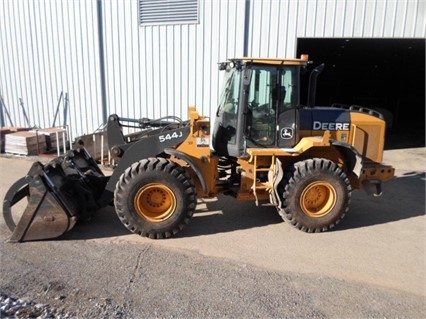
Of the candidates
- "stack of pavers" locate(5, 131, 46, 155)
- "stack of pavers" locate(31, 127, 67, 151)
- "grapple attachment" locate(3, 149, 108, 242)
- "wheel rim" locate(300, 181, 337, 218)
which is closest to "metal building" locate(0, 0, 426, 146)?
"stack of pavers" locate(31, 127, 67, 151)

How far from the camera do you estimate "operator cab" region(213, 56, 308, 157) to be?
4891mm

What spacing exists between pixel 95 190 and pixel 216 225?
5.78ft

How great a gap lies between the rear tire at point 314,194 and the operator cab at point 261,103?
1.55 feet

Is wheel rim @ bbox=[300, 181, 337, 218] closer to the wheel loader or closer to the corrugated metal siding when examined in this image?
the wheel loader

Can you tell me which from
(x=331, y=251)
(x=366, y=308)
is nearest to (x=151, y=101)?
(x=331, y=251)

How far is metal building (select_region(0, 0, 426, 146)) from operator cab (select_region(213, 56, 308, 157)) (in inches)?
145

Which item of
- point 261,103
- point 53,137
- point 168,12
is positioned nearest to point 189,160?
point 261,103

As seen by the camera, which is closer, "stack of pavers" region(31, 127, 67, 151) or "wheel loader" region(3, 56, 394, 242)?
"wheel loader" region(3, 56, 394, 242)

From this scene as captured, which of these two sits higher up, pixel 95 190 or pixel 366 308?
pixel 95 190

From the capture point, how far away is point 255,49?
333 inches

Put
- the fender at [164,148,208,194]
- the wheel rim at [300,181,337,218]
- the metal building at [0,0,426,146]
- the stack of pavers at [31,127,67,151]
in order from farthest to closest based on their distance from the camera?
the stack of pavers at [31,127,67,151] < the metal building at [0,0,426,146] < the wheel rim at [300,181,337,218] < the fender at [164,148,208,194]

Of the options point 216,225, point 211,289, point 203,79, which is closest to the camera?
point 211,289

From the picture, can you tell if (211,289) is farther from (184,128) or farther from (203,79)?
(203,79)

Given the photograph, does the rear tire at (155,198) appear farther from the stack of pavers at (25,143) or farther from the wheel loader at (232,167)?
the stack of pavers at (25,143)
